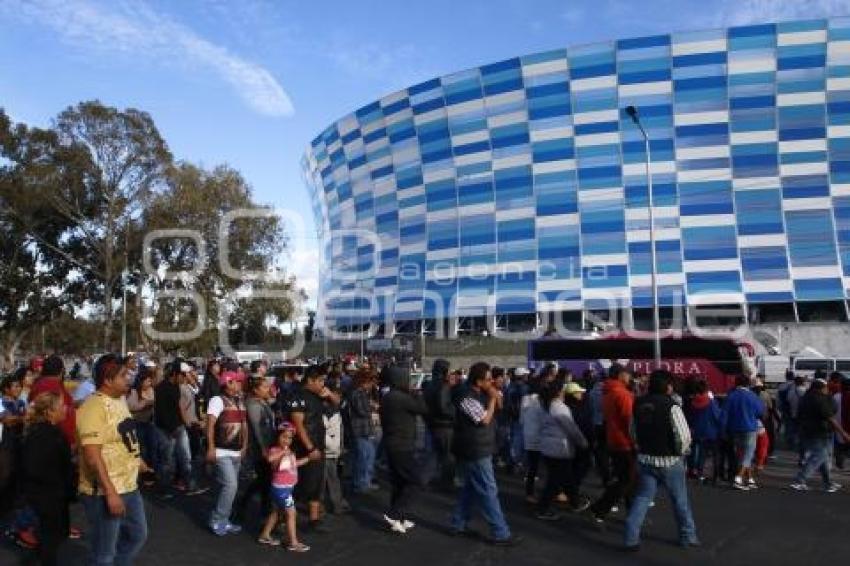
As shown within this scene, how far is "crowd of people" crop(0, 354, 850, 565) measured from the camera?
564cm

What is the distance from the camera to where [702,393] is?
1091 cm

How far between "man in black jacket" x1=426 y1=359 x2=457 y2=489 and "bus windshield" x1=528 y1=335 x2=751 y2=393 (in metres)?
19.5

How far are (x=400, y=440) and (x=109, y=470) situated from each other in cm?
356

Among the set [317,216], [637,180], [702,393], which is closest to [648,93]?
[637,180]

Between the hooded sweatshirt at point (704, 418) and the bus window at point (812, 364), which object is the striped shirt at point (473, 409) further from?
the bus window at point (812, 364)

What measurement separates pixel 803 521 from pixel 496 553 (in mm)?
3859

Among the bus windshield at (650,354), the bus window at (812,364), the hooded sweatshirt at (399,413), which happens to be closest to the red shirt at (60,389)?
the hooded sweatshirt at (399,413)

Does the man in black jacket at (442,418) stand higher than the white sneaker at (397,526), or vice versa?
the man in black jacket at (442,418)

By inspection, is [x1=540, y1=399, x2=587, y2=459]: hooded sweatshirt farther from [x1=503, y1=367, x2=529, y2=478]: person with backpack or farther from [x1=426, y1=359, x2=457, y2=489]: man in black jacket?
[x1=503, y1=367, x2=529, y2=478]: person with backpack

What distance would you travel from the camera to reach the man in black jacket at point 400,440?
8039 millimetres

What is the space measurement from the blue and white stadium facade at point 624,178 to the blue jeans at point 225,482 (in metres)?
46.5

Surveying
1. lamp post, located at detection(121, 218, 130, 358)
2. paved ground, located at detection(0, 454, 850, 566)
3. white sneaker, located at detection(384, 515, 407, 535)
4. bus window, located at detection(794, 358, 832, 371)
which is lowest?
paved ground, located at detection(0, 454, 850, 566)

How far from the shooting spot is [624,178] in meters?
54.0

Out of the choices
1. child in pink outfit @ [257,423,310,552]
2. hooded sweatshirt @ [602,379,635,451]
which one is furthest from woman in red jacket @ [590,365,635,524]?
child in pink outfit @ [257,423,310,552]
